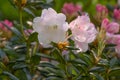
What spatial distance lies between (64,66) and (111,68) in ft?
0.56

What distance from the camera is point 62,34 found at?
→ 142cm

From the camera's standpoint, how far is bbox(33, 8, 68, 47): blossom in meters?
1.41

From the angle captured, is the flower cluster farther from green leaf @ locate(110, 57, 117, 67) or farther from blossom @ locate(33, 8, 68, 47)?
green leaf @ locate(110, 57, 117, 67)

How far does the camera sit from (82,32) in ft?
4.86

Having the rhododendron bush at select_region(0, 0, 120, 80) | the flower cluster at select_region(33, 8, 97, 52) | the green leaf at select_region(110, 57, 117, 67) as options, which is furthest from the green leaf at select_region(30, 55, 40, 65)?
the green leaf at select_region(110, 57, 117, 67)

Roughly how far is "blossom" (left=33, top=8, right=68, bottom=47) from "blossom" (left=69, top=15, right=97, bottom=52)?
5cm

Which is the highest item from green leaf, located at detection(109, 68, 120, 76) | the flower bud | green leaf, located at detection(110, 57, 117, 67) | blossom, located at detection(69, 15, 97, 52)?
the flower bud

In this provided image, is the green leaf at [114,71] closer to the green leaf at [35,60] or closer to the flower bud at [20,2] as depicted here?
the green leaf at [35,60]

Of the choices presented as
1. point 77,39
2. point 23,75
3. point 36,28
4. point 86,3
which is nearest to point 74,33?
point 77,39

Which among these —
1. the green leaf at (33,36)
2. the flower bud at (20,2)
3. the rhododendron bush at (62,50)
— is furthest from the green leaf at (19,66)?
the flower bud at (20,2)

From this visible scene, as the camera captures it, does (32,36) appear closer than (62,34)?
No

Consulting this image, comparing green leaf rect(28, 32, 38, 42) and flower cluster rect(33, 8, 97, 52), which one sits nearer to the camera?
flower cluster rect(33, 8, 97, 52)

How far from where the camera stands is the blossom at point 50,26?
141 cm

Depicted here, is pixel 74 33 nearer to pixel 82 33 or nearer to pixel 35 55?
pixel 82 33
